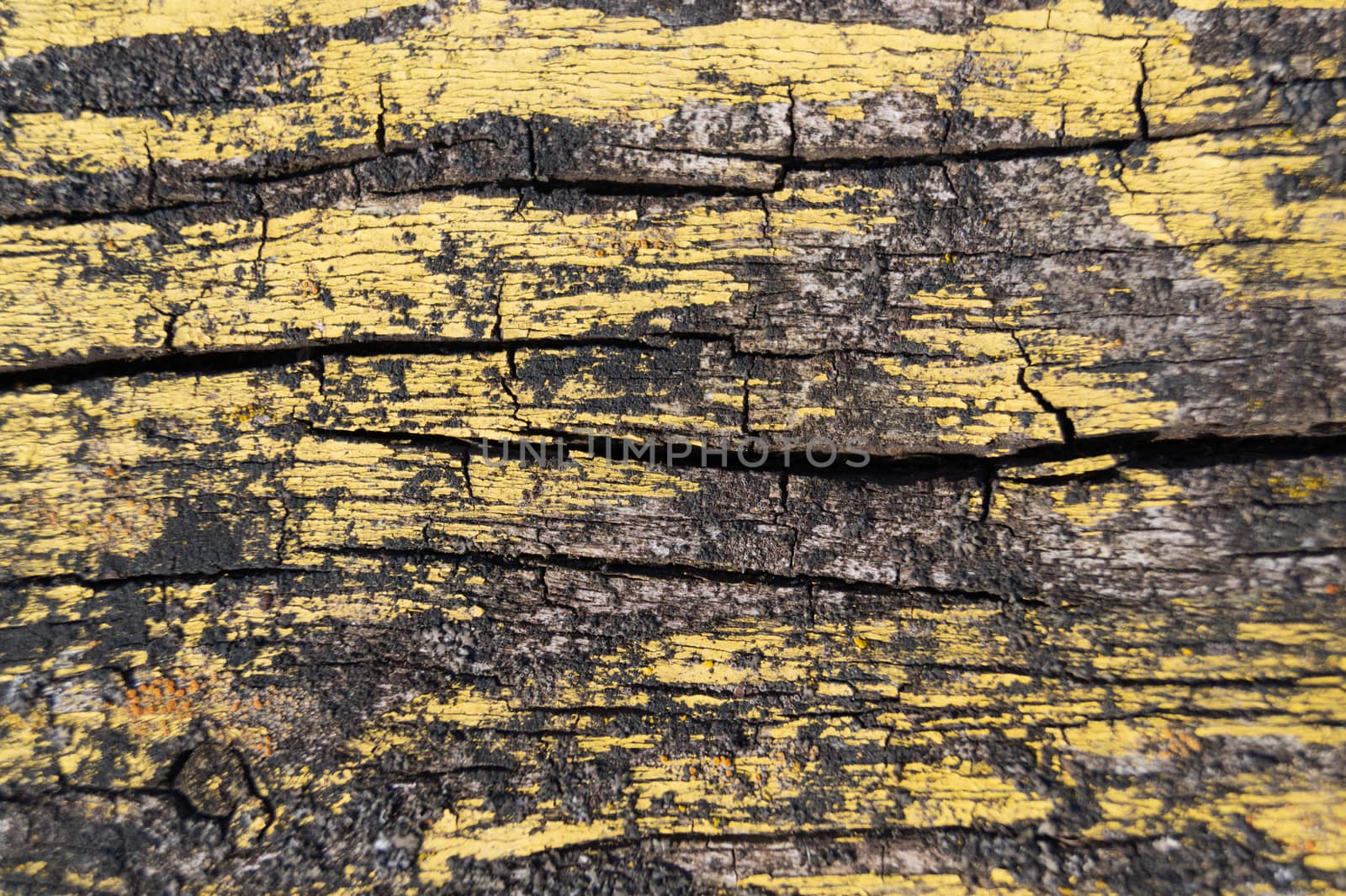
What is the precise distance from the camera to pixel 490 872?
58.6 inches

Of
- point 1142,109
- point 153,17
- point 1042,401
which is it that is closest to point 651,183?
point 1042,401

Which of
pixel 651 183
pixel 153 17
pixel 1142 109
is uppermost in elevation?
pixel 153 17

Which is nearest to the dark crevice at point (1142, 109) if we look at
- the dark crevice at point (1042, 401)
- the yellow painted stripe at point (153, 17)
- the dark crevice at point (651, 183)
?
the dark crevice at point (651, 183)

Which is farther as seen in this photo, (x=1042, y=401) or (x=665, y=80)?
(x=665, y=80)

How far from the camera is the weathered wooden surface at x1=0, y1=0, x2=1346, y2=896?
151 centimetres

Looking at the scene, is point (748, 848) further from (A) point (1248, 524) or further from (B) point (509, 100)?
(B) point (509, 100)

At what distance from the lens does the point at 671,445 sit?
1.67 metres

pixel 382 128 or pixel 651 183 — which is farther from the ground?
pixel 382 128

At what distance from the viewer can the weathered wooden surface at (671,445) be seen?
151 cm

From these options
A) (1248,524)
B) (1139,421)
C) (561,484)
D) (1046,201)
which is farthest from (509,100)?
(1248,524)

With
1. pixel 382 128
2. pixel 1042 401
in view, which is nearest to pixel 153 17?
pixel 382 128

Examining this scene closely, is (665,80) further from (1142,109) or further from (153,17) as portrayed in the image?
(153,17)

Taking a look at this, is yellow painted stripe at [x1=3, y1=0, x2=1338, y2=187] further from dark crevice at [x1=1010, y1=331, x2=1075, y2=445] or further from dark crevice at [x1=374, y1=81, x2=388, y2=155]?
dark crevice at [x1=1010, y1=331, x2=1075, y2=445]

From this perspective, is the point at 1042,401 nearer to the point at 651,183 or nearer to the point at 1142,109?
the point at 1142,109
